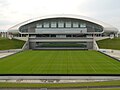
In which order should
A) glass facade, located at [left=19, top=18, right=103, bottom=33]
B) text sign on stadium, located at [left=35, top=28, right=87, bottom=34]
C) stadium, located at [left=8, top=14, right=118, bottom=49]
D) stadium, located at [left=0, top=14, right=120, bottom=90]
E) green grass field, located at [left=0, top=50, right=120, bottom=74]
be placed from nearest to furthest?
1. stadium, located at [left=0, top=14, right=120, bottom=90]
2. green grass field, located at [left=0, top=50, right=120, bottom=74]
3. stadium, located at [left=8, top=14, right=118, bottom=49]
4. text sign on stadium, located at [left=35, top=28, right=87, bottom=34]
5. glass facade, located at [left=19, top=18, right=103, bottom=33]

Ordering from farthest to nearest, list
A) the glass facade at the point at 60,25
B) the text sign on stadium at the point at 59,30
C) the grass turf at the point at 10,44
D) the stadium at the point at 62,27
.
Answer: the glass facade at the point at 60,25 < the text sign on stadium at the point at 59,30 < the stadium at the point at 62,27 < the grass turf at the point at 10,44

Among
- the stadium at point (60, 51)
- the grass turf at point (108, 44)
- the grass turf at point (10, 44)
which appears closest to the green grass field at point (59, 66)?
the stadium at point (60, 51)

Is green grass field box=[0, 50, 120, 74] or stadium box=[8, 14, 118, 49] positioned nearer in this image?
Result: green grass field box=[0, 50, 120, 74]

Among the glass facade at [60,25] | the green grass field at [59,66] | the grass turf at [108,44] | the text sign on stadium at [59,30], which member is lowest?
the green grass field at [59,66]

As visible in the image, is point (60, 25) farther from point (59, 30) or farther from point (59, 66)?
point (59, 66)

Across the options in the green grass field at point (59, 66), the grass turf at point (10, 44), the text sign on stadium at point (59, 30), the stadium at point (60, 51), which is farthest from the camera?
the text sign on stadium at point (59, 30)

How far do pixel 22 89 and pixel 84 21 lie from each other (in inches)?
2154

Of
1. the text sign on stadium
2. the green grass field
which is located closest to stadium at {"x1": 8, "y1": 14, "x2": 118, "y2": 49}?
the text sign on stadium

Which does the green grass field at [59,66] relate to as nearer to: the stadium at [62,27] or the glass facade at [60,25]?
the stadium at [62,27]

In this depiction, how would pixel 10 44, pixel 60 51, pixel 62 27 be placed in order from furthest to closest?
pixel 62 27 → pixel 10 44 → pixel 60 51

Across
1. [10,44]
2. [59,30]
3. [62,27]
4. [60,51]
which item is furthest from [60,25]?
[60,51]

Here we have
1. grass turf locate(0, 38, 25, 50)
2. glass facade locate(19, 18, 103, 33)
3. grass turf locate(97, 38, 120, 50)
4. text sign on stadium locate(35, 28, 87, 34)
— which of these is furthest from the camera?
glass facade locate(19, 18, 103, 33)

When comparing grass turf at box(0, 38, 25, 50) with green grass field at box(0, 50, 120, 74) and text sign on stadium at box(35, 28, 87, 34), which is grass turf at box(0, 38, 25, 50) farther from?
green grass field at box(0, 50, 120, 74)

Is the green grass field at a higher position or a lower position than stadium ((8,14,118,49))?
lower
